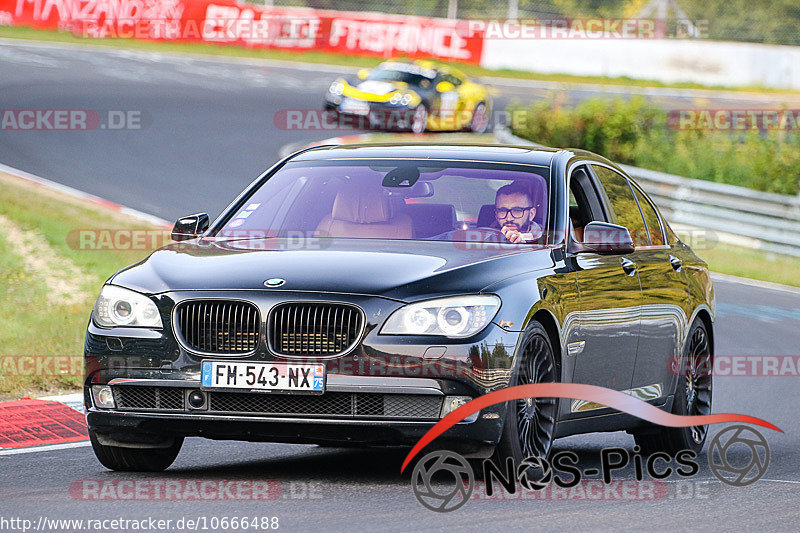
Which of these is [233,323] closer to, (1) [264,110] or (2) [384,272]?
(2) [384,272]

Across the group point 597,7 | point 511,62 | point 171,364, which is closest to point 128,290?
point 171,364

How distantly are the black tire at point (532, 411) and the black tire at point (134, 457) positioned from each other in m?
1.63

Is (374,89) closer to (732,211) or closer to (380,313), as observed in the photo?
(732,211)

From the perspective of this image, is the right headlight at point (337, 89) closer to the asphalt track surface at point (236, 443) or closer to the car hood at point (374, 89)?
the car hood at point (374, 89)

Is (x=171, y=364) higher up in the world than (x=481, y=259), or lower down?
lower down

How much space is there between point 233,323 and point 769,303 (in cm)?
1419

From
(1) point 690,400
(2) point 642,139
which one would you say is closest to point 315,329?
(1) point 690,400

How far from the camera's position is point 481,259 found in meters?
7.09

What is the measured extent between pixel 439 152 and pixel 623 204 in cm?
129

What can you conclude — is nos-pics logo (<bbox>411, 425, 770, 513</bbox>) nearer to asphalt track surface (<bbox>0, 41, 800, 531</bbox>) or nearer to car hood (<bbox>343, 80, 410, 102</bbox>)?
asphalt track surface (<bbox>0, 41, 800, 531</bbox>)

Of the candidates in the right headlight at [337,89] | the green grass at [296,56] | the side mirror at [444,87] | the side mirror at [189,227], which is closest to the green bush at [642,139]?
the side mirror at [444,87]

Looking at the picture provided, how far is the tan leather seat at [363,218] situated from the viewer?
7.82m

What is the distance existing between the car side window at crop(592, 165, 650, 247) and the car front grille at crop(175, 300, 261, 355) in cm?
283

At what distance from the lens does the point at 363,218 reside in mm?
8008
